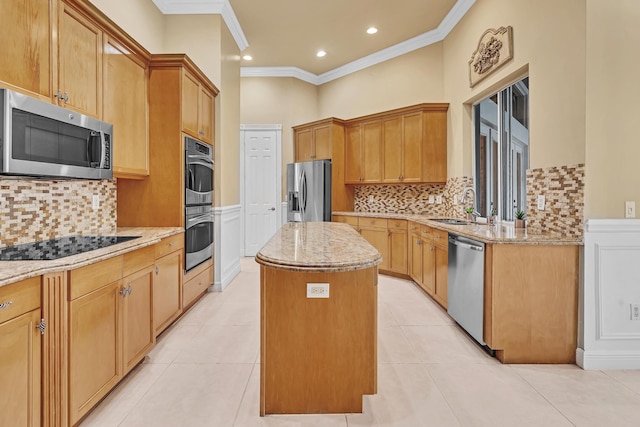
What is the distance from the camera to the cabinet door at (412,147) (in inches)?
192

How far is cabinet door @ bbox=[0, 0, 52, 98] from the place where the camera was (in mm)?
1651

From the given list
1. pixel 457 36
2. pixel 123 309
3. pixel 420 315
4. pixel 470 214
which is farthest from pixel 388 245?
pixel 123 309

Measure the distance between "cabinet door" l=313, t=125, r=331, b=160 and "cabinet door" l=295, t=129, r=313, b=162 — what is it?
99 millimetres

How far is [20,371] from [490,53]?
14.0 ft

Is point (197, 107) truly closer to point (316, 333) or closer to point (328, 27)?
point (328, 27)

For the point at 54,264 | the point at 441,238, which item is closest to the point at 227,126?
the point at 441,238

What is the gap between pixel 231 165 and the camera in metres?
4.63

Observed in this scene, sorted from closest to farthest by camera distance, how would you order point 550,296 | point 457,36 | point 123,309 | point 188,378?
point 123,309
point 188,378
point 550,296
point 457,36

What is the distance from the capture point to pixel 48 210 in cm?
228

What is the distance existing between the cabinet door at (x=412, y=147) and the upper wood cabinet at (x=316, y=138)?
45.2 inches

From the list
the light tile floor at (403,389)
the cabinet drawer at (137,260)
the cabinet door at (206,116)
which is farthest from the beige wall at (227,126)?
the light tile floor at (403,389)

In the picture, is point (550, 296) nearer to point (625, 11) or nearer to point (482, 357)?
point (482, 357)

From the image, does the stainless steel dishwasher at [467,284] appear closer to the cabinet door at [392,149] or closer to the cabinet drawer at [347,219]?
the cabinet door at [392,149]

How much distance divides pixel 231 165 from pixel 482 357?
3.61 meters
